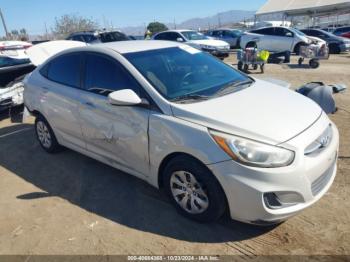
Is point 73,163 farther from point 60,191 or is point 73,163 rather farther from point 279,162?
point 279,162

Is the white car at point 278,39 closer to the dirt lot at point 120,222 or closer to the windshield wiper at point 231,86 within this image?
the dirt lot at point 120,222

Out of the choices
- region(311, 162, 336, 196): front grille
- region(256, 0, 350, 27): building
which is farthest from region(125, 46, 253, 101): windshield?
region(256, 0, 350, 27): building

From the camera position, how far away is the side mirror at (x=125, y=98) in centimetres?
325

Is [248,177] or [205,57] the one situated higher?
[205,57]

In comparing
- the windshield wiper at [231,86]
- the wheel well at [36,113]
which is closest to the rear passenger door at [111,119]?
the windshield wiper at [231,86]

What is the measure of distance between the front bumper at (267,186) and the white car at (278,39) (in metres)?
15.0

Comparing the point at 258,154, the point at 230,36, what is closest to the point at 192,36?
the point at 230,36

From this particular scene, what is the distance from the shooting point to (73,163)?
4930mm

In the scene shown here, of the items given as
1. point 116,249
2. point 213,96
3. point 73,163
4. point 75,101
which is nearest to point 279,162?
point 213,96

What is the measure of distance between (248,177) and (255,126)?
0.46 meters

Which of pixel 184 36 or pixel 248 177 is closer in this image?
pixel 248 177

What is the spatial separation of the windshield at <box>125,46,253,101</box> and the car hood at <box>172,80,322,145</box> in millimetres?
232

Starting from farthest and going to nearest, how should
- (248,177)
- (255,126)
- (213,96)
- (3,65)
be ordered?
(3,65) → (213,96) → (255,126) → (248,177)

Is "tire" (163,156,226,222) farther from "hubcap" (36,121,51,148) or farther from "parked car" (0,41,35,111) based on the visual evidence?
"parked car" (0,41,35,111)
